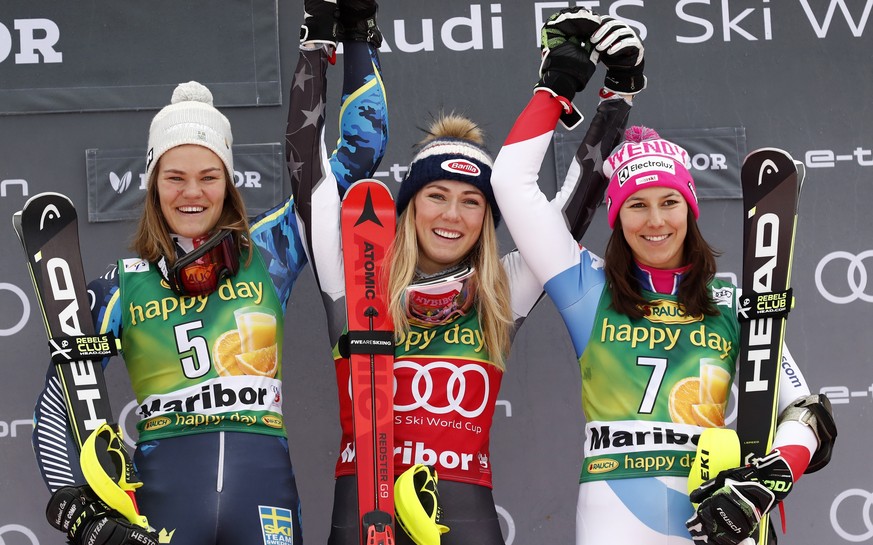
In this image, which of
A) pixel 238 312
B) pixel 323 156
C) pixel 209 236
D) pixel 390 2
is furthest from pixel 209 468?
pixel 390 2

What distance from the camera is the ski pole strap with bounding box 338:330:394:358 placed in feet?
9.37

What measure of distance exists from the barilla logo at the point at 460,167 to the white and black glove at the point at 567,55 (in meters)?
0.30

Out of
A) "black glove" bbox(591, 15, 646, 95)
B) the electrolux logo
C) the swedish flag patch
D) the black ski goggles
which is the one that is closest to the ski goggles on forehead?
the black ski goggles

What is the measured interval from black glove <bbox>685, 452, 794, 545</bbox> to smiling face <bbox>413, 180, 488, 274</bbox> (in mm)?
903

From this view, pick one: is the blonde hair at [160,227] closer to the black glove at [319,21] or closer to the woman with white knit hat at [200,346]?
the woman with white knit hat at [200,346]

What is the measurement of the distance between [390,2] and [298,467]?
1736 mm

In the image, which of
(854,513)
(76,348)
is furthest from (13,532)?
(854,513)

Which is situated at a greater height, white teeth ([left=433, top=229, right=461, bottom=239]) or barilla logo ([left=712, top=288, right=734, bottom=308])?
white teeth ([left=433, top=229, right=461, bottom=239])


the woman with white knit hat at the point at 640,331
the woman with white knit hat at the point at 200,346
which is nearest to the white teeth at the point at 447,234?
the woman with white knit hat at the point at 640,331

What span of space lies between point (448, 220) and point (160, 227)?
80cm

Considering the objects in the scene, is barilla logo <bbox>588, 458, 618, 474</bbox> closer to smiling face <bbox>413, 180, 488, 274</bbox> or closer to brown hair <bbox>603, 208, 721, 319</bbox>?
brown hair <bbox>603, 208, 721, 319</bbox>

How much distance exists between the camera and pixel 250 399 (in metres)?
2.88

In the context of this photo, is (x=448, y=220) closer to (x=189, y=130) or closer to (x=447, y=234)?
(x=447, y=234)

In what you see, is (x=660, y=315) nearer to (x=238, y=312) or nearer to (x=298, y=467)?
(x=238, y=312)
